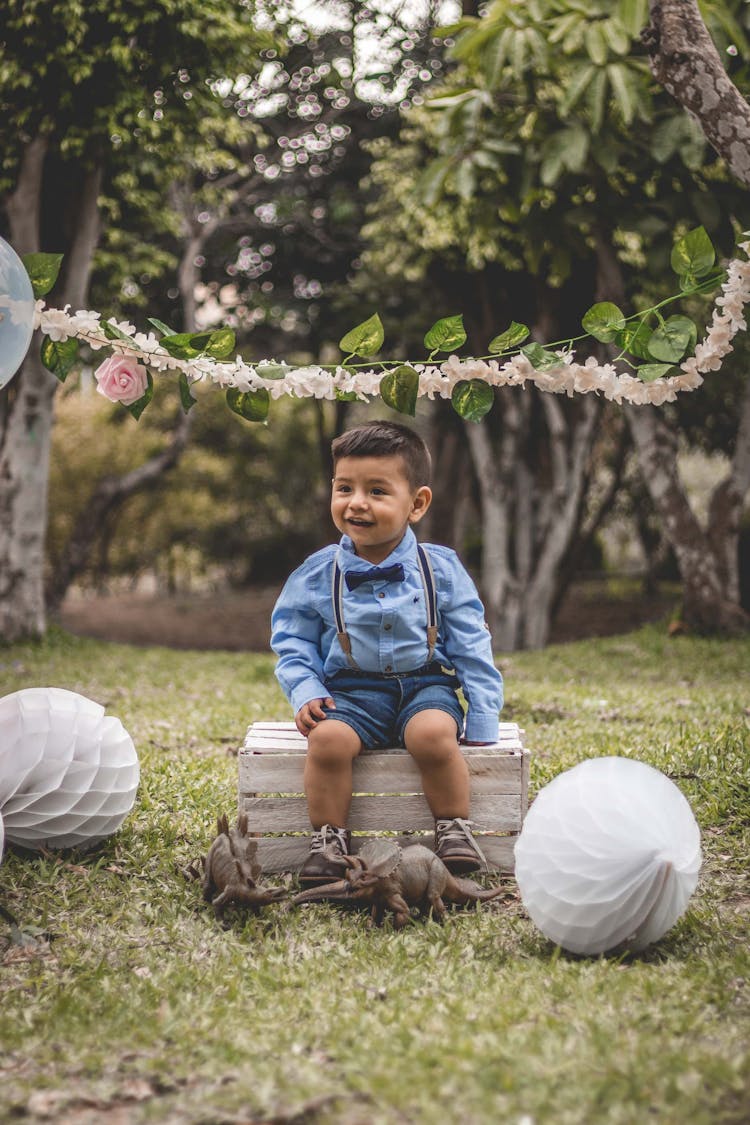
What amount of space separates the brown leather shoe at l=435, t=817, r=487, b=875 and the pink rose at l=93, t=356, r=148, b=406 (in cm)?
173

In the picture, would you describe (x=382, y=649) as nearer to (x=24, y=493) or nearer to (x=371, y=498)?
(x=371, y=498)

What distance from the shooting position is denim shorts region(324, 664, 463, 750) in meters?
3.39

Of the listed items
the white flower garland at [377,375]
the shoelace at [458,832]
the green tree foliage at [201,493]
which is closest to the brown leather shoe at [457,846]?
the shoelace at [458,832]

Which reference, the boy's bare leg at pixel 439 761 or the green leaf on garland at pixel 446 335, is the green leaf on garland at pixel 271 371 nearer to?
the green leaf on garland at pixel 446 335

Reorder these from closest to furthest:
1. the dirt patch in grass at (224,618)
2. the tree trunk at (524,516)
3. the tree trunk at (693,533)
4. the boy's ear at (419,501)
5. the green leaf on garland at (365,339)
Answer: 1. the green leaf on garland at (365,339)
2. the boy's ear at (419,501)
3. the tree trunk at (693,533)
4. the tree trunk at (524,516)
5. the dirt patch in grass at (224,618)

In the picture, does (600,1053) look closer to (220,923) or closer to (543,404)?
(220,923)

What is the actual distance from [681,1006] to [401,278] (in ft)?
34.9

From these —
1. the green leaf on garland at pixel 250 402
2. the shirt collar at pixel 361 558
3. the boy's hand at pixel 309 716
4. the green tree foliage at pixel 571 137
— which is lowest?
the boy's hand at pixel 309 716

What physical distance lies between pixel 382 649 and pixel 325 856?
0.68 meters

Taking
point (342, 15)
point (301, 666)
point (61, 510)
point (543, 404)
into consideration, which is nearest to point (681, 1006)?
point (301, 666)

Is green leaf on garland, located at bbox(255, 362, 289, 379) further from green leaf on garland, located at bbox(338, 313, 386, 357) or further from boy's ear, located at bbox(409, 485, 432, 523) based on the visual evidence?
boy's ear, located at bbox(409, 485, 432, 523)

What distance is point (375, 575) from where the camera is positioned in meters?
3.38

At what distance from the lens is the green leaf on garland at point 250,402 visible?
3.36 m

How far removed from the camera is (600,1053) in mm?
2137
